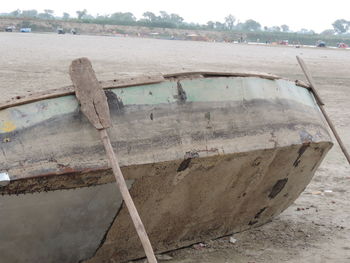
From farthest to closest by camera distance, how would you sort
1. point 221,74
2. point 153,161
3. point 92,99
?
point 221,74, point 153,161, point 92,99

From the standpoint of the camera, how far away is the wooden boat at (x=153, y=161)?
10.9ft

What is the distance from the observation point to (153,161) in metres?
3.57

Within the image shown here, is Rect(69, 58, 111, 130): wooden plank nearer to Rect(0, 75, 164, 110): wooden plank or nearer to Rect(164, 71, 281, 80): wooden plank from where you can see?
Rect(0, 75, 164, 110): wooden plank

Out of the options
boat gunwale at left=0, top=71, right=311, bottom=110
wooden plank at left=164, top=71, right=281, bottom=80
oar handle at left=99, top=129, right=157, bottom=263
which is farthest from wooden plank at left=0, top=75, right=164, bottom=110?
oar handle at left=99, top=129, right=157, bottom=263

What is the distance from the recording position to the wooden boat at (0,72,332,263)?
10.9 feet

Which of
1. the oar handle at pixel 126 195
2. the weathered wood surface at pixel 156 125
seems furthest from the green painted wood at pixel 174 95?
the oar handle at pixel 126 195

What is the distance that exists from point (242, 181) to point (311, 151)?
0.68m

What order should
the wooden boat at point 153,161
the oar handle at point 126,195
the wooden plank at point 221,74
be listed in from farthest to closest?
the wooden plank at point 221,74 → the wooden boat at point 153,161 → the oar handle at point 126,195

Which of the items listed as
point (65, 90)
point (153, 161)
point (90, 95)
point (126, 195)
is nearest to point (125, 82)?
point (90, 95)

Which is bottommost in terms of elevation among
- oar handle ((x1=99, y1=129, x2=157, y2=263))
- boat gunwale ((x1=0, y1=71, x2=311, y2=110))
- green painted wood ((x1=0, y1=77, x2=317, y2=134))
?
oar handle ((x1=99, y1=129, x2=157, y2=263))

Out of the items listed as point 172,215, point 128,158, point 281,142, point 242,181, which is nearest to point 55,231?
point 128,158

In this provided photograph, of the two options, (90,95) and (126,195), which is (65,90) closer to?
(90,95)

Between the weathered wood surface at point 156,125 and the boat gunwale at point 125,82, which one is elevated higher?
the boat gunwale at point 125,82

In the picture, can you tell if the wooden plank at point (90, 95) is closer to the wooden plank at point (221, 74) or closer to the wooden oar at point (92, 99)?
the wooden oar at point (92, 99)
